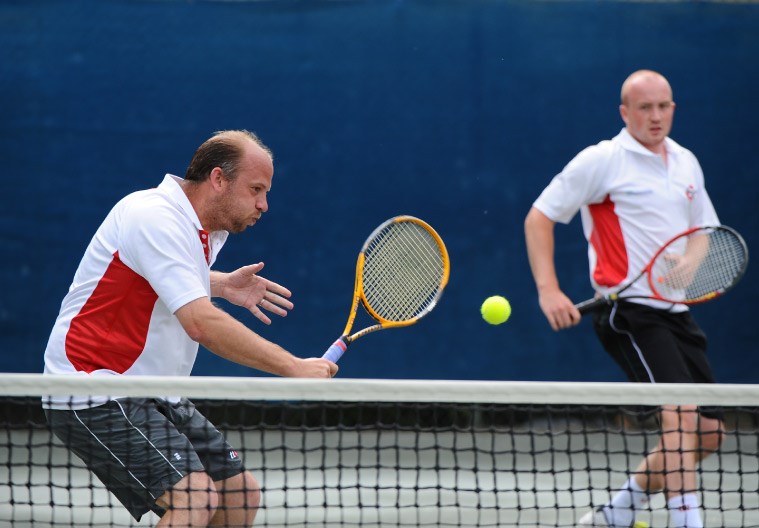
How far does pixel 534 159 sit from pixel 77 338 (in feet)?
12.2

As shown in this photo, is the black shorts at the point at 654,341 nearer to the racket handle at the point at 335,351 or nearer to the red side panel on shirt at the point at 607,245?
the red side panel on shirt at the point at 607,245

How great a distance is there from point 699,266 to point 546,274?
59 centimetres

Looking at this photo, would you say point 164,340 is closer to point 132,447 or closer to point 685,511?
point 132,447

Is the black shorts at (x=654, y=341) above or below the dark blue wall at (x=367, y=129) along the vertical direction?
below

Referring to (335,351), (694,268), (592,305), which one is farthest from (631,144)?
(335,351)

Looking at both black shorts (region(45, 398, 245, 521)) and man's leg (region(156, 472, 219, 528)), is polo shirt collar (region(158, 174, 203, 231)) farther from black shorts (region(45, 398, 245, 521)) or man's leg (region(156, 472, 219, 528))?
man's leg (region(156, 472, 219, 528))

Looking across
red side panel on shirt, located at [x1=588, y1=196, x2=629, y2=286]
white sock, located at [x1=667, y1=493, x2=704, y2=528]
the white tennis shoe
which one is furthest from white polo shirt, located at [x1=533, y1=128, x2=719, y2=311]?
→ the white tennis shoe

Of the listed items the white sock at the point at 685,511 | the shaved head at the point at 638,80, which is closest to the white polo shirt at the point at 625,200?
the shaved head at the point at 638,80

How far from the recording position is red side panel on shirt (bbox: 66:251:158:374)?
116 inches

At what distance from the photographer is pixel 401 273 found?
373cm

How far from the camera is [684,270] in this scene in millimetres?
4148

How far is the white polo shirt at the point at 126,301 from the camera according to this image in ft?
9.44

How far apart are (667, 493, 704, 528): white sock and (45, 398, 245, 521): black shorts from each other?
5.74 feet

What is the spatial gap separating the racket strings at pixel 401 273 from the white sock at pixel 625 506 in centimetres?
106
